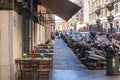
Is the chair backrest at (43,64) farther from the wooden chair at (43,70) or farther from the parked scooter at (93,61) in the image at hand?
the parked scooter at (93,61)

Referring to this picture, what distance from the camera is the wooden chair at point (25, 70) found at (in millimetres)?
12891

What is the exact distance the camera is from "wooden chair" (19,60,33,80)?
12891 mm

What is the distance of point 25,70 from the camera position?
1290cm

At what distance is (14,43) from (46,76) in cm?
186

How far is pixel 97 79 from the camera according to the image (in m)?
14.0

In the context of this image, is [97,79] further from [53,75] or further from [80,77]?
[53,75]

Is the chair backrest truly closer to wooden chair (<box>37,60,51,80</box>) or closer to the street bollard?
wooden chair (<box>37,60,51,80</box>)

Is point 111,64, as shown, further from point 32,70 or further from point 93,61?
point 32,70

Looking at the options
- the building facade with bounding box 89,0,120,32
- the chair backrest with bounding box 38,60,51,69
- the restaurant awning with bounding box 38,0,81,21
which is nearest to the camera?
the chair backrest with bounding box 38,60,51,69

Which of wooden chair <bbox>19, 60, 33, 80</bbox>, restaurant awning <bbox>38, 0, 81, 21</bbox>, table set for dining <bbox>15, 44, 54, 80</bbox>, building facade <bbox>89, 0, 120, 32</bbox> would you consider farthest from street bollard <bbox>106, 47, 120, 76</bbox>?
building facade <bbox>89, 0, 120, 32</bbox>

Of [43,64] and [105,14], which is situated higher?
[105,14]

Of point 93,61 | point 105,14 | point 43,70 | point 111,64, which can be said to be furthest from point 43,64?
point 105,14

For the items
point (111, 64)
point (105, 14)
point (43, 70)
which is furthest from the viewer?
point (105, 14)

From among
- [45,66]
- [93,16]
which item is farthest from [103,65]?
[93,16]
